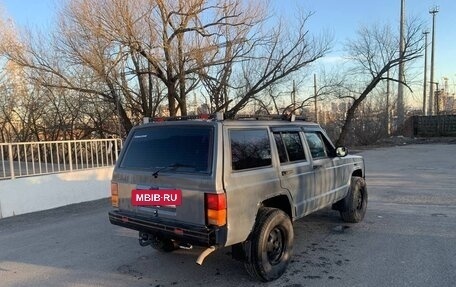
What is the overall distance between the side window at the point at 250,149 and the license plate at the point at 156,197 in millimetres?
666

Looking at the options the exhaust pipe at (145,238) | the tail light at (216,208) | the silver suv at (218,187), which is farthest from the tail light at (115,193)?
the tail light at (216,208)

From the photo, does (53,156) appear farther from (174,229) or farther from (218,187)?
(218,187)

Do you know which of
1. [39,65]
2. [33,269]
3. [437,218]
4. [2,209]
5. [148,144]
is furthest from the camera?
[39,65]

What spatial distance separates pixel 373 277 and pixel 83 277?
327 centimetres

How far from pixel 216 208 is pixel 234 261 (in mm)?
1475

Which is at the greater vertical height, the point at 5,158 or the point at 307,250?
the point at 5,158

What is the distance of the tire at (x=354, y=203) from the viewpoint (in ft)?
21.5

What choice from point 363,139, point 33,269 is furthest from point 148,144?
point 363,139

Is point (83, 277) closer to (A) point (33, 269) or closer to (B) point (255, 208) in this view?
(A) point (33, 269)

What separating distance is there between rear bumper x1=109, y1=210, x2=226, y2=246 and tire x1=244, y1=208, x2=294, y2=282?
511 millimetres

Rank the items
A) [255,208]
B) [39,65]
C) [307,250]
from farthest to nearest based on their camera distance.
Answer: [39,65] → [307,250] → [255,208]

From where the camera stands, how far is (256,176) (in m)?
4.32

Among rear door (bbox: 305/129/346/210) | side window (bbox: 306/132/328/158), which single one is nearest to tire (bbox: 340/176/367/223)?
rear door (bbox: 305/129/346/210)

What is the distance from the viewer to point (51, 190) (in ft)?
29.5
